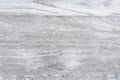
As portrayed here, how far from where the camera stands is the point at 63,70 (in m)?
0.61

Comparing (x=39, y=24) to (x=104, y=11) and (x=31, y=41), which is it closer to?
(x=31, y=41)

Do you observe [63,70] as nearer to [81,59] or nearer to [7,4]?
[81,59]

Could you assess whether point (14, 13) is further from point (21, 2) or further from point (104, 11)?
point (104, 11)

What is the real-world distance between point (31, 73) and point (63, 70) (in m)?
0.07

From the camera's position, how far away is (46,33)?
66 centimetres

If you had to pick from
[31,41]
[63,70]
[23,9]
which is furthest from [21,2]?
[63,70]

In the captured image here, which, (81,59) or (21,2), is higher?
(21,2)

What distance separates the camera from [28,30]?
2.18 feet

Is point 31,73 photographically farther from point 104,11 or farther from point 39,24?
point 104,11

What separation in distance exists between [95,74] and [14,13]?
0.26 meters

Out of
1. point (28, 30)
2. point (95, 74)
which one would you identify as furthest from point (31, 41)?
point (95, 74)

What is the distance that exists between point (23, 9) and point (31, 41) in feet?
0.33

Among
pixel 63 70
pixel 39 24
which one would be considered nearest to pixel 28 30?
pixel 39 24

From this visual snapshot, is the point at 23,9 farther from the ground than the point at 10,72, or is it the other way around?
the point at 23,9
